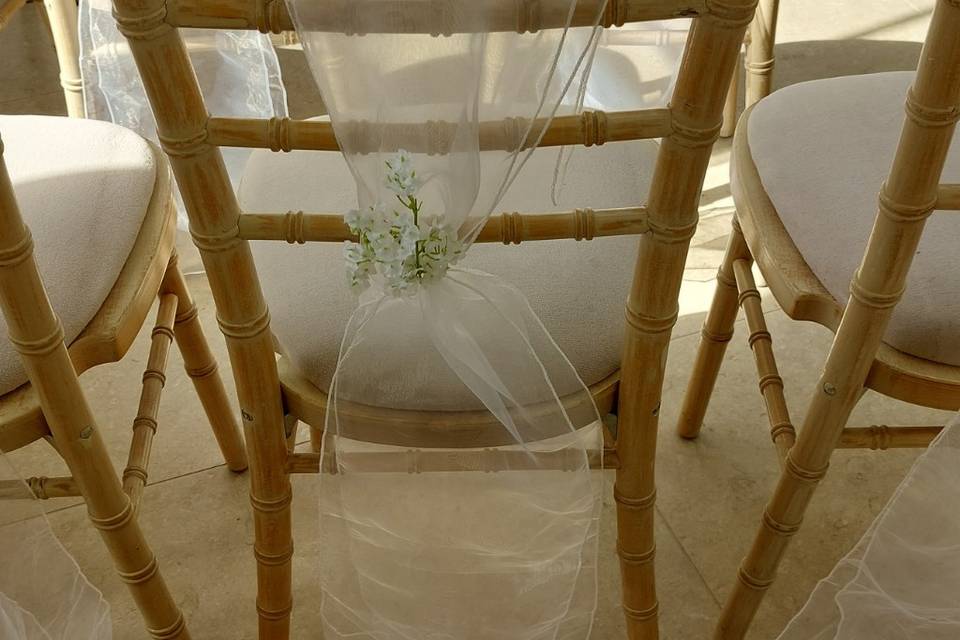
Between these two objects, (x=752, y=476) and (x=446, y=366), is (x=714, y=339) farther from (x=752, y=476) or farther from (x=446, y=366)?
(x=446, y=366)

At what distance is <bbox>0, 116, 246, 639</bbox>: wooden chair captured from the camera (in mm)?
946

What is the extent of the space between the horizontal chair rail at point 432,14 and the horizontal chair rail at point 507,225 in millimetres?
175

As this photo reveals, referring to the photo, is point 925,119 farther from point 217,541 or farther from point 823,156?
point 217,541

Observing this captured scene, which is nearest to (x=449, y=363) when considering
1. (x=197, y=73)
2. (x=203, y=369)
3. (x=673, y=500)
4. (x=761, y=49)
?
(x=203, y=369)

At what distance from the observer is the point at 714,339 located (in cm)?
148

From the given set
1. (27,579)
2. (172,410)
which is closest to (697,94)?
(27,579)

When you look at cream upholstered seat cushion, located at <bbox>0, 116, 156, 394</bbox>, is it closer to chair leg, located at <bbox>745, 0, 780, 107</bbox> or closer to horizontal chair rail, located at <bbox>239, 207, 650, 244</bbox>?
horizontal chair rail, located at <bbox>239, 207, 650, 244</bbox>


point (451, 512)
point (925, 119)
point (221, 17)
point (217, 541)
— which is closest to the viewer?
point (221, 17)

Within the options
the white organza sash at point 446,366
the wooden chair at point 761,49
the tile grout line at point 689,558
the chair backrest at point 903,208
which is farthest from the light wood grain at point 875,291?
the wooden chair at point 761,49

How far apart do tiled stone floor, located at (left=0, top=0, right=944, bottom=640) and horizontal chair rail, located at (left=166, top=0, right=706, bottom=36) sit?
894 mm

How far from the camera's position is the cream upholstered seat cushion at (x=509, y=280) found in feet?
3.29

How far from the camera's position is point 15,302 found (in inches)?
36.2

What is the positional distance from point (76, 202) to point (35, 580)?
387mm

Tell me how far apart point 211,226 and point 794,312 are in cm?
59
